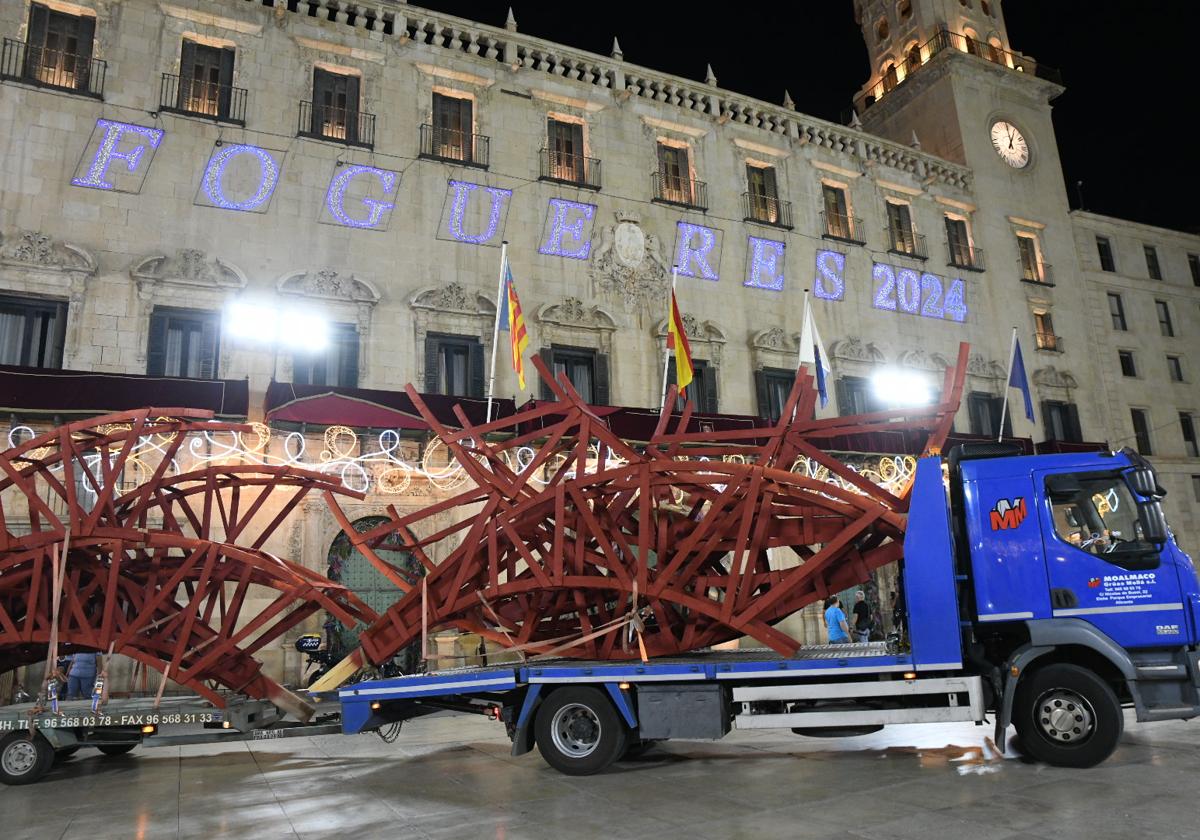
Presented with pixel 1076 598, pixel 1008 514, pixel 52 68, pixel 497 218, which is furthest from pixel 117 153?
pixel 1076 598

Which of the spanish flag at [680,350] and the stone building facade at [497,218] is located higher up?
the stone building facade at [497,218]

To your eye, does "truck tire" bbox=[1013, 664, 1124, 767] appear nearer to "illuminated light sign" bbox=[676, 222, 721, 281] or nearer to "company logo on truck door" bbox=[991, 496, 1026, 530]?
"company logo on truck door" bbox=[991, 496, 1026, 530]

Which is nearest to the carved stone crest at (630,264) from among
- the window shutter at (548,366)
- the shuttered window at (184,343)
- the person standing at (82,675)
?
the window shutter at (548,366)

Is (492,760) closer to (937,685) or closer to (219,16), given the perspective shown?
(937,685)

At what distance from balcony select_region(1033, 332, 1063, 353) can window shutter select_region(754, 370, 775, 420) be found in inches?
499

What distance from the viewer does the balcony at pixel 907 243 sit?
2944 centimetres

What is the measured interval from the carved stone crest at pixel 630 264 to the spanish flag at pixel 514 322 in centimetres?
476

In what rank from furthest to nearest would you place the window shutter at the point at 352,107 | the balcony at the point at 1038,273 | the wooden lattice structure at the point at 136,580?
the balcony at the point at 1038,273 → the window shutter at the point at 352,107 → the wooden lattice structure at the point at 136,580

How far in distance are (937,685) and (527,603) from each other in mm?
5053

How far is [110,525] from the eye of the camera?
11.5 m

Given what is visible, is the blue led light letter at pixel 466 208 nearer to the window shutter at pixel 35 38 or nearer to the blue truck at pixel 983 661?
the window shutter at pixel 35 38

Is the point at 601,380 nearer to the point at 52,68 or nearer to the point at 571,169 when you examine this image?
the point at 571,169

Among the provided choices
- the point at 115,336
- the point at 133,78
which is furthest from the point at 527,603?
the point at 133,78

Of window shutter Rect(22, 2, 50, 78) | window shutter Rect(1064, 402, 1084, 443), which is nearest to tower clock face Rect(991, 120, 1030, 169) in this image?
window shutter Rect(1064, 402, 1084, 443)
